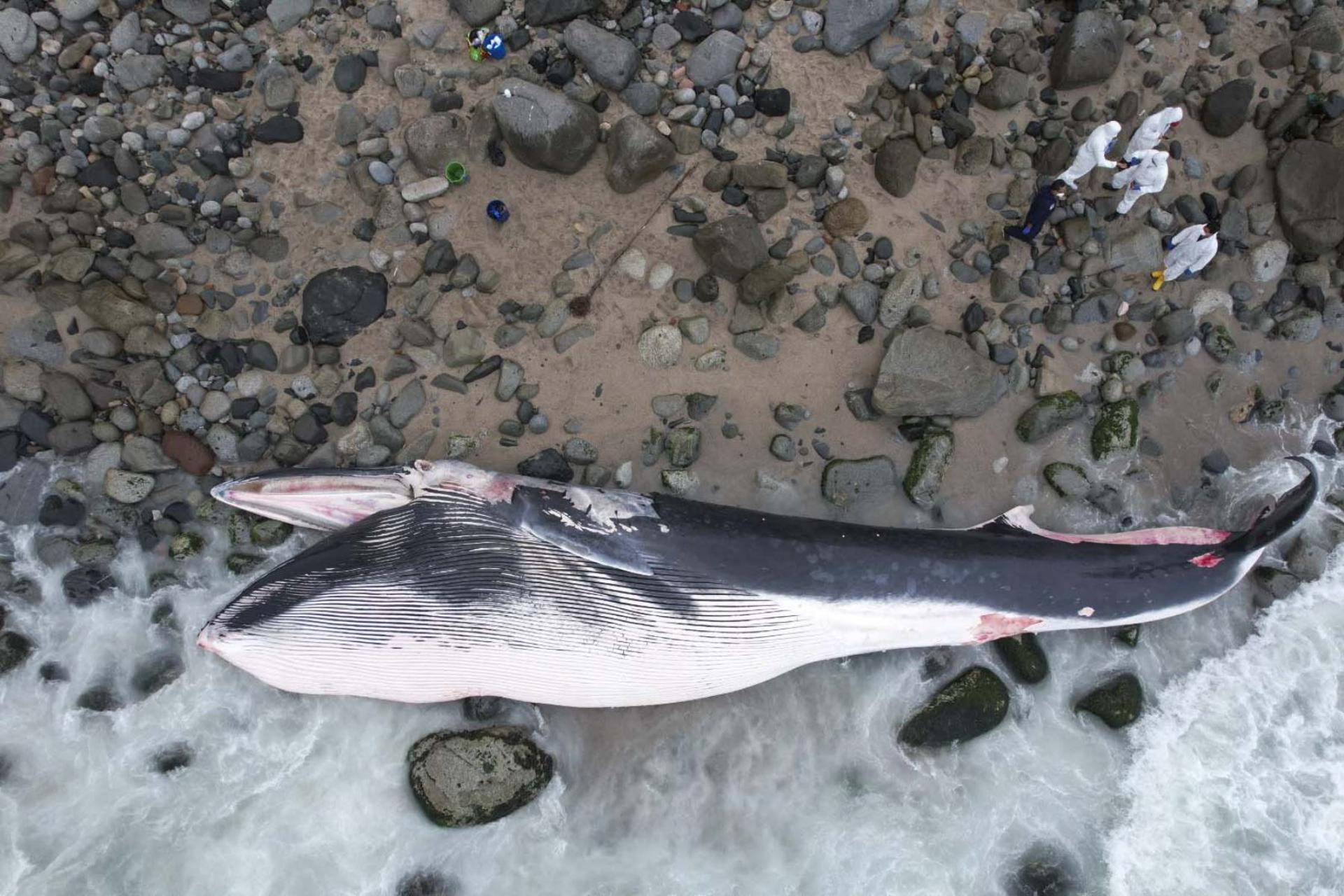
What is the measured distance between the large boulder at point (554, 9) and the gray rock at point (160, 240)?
Answer: 121 inches

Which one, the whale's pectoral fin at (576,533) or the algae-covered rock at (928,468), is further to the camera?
the algae-covered rock at (928,468)

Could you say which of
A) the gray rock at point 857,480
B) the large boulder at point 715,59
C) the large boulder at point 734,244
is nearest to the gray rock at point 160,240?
the large boulder at point 734,244

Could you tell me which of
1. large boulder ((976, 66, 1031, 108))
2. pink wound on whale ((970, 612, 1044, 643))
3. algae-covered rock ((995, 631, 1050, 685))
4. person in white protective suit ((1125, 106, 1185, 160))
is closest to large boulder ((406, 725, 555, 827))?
pink wound on whale ((970, 612, 1044, 643))

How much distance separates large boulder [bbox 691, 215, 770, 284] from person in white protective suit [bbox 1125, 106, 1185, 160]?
2855mm

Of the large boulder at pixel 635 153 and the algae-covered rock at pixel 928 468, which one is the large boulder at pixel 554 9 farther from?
the algae-covered rock at pixel 928 468

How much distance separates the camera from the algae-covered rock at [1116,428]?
5941 millimetres

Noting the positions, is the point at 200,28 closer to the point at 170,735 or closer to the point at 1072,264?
the point at 170,735

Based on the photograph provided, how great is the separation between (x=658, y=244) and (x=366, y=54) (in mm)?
2646

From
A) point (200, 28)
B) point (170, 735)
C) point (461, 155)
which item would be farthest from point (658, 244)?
point (170, 735)

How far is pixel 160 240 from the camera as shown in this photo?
556cm

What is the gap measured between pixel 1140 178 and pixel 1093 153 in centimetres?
49

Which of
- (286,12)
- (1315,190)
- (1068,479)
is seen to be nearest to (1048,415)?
(1068,479)

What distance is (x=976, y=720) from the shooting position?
5730 millimetres

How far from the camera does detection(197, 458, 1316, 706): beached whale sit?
467cm
